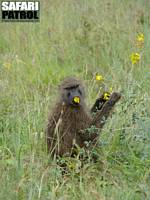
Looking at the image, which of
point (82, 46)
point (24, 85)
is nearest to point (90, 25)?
point (82, 46)

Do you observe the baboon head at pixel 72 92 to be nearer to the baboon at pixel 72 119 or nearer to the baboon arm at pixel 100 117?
the baboon at pixel 72 119

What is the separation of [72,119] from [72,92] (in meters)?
0.20

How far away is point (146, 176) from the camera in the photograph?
3.64m

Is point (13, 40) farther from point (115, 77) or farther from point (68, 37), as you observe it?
point (115, 77)

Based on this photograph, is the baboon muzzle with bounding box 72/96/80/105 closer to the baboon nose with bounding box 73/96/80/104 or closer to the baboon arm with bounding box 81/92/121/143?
the baboon nose with bounding box 73/96/80/104

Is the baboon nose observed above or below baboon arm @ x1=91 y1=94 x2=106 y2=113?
above

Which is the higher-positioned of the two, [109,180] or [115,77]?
[115,77]

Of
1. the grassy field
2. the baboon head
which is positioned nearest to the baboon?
the baboon head

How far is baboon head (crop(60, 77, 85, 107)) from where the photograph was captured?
4.46 meters

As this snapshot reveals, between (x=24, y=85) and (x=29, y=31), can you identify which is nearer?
(x=24, y=85)

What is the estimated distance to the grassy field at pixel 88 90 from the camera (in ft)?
11.8

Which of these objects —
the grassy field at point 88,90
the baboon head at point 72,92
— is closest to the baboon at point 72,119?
the baboon head at point 72,92

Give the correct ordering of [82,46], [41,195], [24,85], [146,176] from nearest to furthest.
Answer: [41,195]
[146,176]
[24,85]
[82,46]

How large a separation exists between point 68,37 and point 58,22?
1.37 ft
